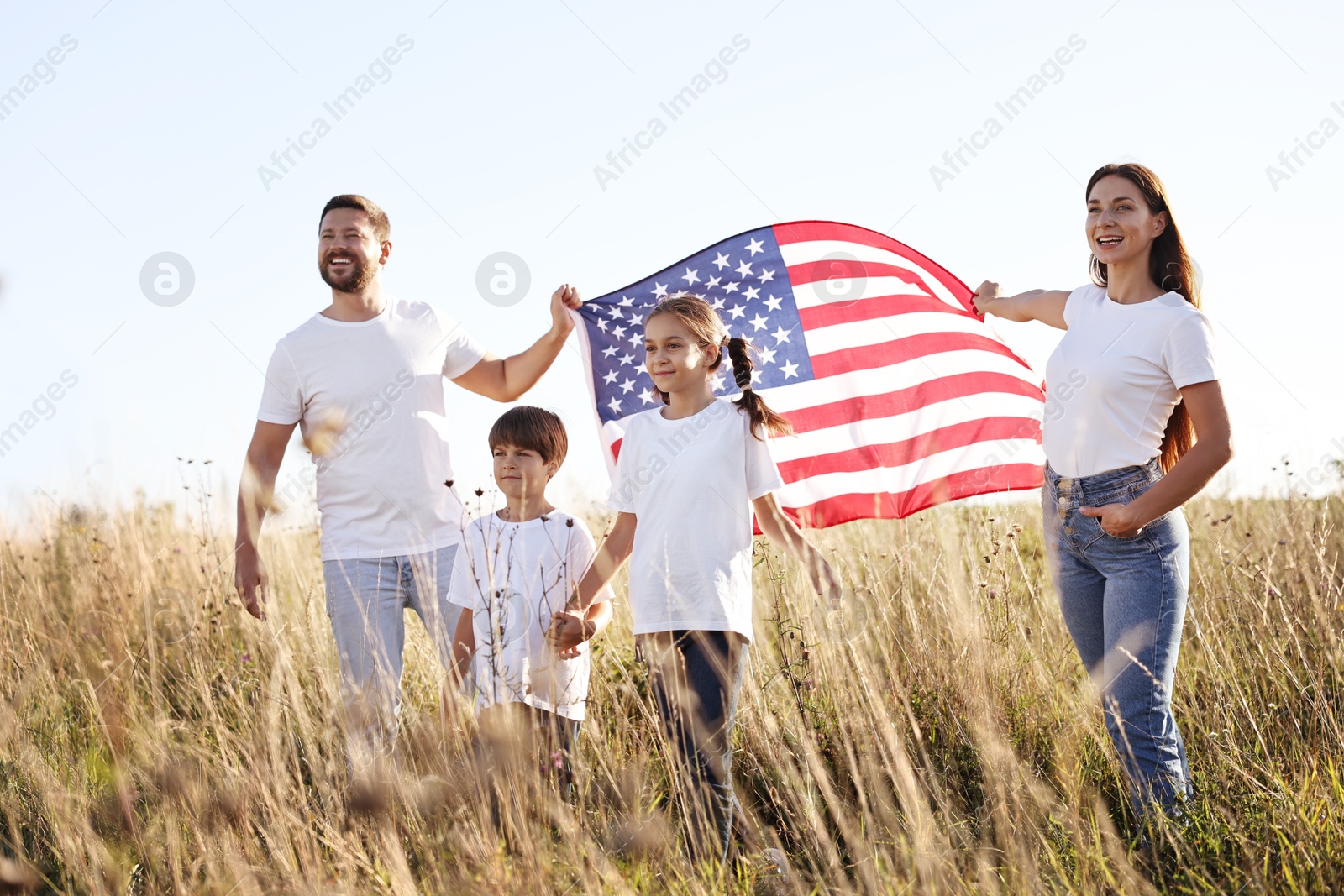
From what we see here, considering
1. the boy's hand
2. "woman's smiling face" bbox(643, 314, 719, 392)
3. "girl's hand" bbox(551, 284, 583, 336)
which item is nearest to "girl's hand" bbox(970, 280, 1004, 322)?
"woman's smiling face" bbox(643, 314, 719, 392)

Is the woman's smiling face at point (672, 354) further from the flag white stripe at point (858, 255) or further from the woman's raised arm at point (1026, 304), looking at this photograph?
the flag white stripe at point (858, 255)

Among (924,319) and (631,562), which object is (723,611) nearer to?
(631,562)

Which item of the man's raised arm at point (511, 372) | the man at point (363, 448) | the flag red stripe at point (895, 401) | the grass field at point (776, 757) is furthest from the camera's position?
the flag red stripe at point (895, 401)

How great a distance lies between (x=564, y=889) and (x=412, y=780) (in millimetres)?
564

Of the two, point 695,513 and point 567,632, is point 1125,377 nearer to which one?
point 695,513

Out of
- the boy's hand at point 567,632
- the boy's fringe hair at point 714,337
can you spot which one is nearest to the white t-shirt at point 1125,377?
the boy's fringe hair at point 714,337

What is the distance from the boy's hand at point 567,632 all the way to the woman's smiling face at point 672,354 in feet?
2.58

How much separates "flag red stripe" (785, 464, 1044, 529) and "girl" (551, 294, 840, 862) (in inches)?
47.3

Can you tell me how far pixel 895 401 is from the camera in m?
4.57

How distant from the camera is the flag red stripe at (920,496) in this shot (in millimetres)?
4387

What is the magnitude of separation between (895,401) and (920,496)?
0.46 metres

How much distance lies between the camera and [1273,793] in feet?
9.27

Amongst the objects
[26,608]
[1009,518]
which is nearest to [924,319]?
[1009,518]

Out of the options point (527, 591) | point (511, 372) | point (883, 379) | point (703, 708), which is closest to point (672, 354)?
point (527, 591)
